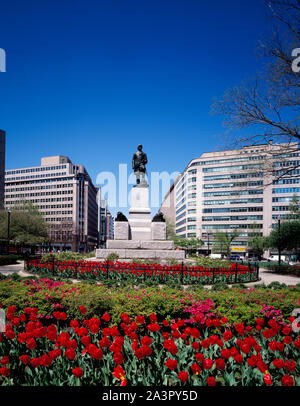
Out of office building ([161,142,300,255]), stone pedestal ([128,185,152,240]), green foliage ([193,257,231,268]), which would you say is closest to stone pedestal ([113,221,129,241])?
stone pedestal ([128,185,152,240])

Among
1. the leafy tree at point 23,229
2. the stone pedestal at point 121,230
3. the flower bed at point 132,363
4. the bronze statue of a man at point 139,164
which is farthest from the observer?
the leafy tree at point 23,229

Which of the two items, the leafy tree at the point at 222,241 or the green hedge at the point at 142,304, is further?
the leafy tree at the point at 222,241

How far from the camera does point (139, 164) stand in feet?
81.7

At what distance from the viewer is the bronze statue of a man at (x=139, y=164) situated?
24.9 metres

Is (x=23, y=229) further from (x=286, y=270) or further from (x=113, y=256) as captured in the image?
(x=286, y=270)

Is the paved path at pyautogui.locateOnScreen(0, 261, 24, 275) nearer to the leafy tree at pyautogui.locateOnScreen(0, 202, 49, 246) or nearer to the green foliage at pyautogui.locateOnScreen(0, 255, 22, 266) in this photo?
the green foliage at pyautogui.locateOnScreen(0, 255, 22, 266)

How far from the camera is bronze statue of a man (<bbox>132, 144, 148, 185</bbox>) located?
24875 millimetres

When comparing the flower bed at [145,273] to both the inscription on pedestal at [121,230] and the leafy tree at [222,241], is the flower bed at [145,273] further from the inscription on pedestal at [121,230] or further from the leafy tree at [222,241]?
the leafy tree at [222,241]

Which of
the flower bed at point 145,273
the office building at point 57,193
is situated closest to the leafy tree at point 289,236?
the flower bed at point 145,273

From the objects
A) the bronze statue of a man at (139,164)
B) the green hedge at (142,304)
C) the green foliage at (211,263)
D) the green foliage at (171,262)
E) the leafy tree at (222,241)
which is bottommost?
the leafy tree at (222,241)

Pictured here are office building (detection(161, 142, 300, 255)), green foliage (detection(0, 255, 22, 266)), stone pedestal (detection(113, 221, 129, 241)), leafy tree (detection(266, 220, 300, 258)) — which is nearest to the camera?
stone pedestal (detection(113, 221, 129, 241))

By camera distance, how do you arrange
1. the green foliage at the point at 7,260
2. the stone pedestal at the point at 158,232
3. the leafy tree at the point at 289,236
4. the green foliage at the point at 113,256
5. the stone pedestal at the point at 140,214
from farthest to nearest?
1. the leafy tree at the point at 289,236
2. the green foliage at the point at 7,260
3. the stone pedestal at the point at 140,214
4. the stone pedestal at the point at 158,232
5. the green foliage at the point at 113,256
